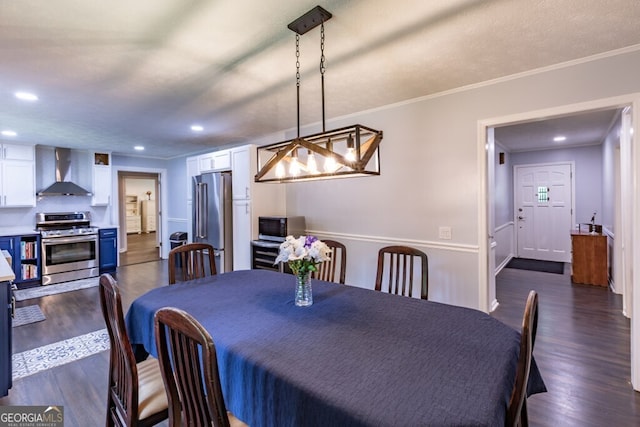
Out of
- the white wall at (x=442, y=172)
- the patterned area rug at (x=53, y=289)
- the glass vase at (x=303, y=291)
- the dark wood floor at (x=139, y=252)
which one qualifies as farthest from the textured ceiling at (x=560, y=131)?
the dark wood floor at (x=139, y=252)

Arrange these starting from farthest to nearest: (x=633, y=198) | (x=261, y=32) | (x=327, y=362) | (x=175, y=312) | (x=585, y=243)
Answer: (x=585, y=243) → (x=633, y=198) → (x=261, y=32) → (x=327, y=362) → (x=175, y=312)

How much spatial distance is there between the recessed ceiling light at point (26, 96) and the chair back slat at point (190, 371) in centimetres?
330

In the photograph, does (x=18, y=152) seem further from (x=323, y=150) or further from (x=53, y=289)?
(x=323, y=150)

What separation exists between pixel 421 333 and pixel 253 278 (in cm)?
144

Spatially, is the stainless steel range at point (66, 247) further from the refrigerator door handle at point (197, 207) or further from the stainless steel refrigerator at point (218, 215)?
the stainless steel refrigerator at point (218, 215)

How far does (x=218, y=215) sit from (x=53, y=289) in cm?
295

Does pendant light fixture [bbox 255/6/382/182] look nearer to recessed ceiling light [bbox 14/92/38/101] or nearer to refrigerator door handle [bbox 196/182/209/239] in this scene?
recessed ceiling light [bbox 14/92/38/101]

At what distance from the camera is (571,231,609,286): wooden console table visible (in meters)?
4.89

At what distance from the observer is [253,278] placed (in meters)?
2.50

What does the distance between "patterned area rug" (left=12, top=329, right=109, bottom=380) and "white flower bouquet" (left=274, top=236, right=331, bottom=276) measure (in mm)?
2373

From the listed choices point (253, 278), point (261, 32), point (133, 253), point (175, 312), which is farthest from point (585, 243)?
point (133, 253)

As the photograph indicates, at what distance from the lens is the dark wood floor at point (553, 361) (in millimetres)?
2072

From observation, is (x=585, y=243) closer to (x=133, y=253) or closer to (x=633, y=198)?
(x=633, y=198)

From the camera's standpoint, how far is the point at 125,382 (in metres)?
1.47
